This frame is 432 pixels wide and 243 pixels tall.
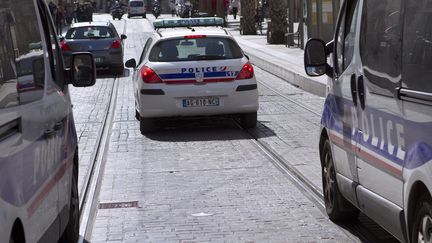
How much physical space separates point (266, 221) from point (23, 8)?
3276 mm

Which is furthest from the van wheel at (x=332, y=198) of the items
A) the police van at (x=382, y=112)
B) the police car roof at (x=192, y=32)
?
the police car roof at (x=192, y=32)

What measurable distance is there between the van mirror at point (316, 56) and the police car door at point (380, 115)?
3.55ft

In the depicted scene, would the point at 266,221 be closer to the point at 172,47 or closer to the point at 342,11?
the point at 342,11

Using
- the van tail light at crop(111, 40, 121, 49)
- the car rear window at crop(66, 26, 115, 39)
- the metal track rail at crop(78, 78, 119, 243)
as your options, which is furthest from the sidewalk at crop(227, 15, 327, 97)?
the metal track rail at crop(78, 78, 119, 243)

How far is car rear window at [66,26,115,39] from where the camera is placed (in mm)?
23422

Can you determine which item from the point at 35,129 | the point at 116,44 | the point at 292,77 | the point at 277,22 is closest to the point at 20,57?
the point at 35,129

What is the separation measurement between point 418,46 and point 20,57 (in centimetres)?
215

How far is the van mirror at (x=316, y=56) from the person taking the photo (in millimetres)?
6918

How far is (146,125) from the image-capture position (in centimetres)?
1279

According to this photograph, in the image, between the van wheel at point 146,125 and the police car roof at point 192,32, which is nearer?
the van wheel at point 146,125

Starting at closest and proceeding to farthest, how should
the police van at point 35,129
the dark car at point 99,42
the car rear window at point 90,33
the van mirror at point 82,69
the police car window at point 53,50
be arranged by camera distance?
1. the police van at point 35,129
2. the police car window at point 53,50
3. the van mirror at point 82,69
4. the dark car at point 99,42
5. the car rear window at point 90,33

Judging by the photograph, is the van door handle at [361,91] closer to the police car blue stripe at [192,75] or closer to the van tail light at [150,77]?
the police car blue stripe at [192,75]

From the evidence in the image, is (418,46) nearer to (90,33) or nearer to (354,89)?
(354,89)

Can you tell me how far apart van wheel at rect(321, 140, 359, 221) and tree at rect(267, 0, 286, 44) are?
2558 centimetres
